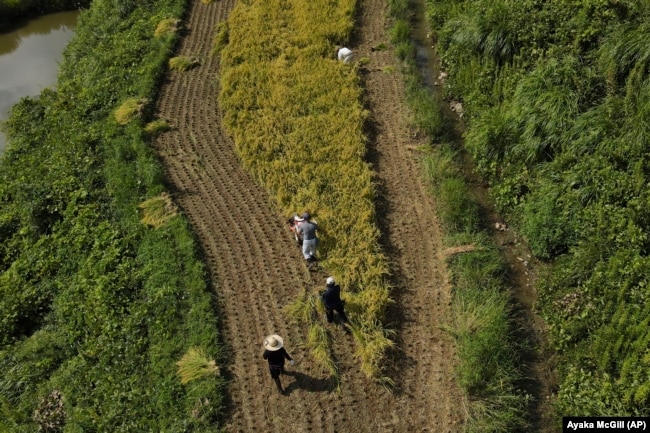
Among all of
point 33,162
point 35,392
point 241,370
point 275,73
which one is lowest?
point 35,392

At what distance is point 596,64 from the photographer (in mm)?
12789

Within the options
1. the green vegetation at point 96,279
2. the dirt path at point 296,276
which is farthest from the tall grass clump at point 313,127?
the green vegetation at point 96,279

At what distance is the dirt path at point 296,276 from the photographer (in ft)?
29.0

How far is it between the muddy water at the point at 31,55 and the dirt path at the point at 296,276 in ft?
26.0

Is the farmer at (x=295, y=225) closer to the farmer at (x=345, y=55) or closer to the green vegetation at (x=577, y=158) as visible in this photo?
the green vegetation at (x=577, y=158)

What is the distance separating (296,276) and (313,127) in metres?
5.03

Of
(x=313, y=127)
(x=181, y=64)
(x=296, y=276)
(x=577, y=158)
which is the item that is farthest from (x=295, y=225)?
(x=181, y=64)

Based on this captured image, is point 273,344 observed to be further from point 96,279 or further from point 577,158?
point 577,158

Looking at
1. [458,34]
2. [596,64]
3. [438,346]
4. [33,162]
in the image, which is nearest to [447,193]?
[438,346]

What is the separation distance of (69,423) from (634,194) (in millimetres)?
11761

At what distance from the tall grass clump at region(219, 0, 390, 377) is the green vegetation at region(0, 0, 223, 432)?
263cm

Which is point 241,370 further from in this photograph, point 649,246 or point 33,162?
point 33,162

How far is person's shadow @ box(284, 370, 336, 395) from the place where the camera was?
29.7 ft

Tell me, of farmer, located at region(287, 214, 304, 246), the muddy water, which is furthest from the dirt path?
the muddy water
